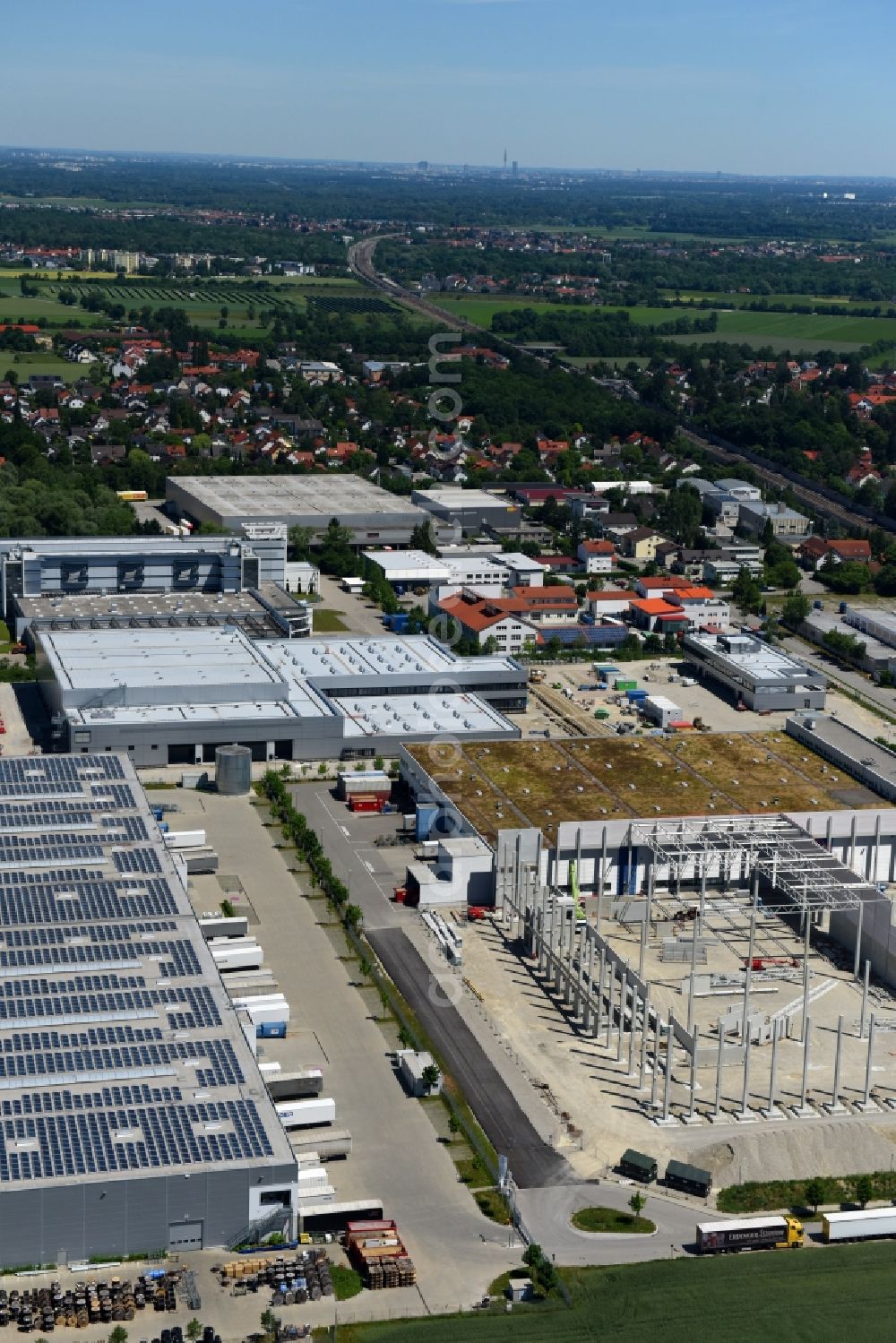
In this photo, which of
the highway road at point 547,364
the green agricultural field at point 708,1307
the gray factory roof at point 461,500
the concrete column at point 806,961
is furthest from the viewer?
the highway road at point 547,364

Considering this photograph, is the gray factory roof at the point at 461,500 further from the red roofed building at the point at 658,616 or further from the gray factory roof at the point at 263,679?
the gray factory roof at the point at 263,679

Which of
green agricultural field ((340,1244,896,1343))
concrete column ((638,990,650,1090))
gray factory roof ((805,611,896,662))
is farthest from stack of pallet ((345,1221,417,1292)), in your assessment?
gray factory roof ((805,611,896,662))

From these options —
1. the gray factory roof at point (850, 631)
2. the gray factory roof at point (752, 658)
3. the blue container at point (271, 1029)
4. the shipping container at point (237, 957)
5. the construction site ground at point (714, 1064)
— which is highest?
the gray factory roof at point (752, 658)

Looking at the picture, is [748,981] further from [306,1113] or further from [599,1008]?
[306,1113]

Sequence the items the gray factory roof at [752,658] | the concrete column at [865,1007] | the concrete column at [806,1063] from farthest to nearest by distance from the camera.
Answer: the gray factory roof at [752,658], the concrete column at [865,1007], the concrete column at [806,1063]

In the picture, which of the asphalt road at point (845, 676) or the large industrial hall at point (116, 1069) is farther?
the asphalt road at point (845, 676)

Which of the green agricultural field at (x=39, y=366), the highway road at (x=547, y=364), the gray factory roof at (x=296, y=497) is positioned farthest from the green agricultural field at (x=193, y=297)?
the gray factory roof at (x=296, y=497)
